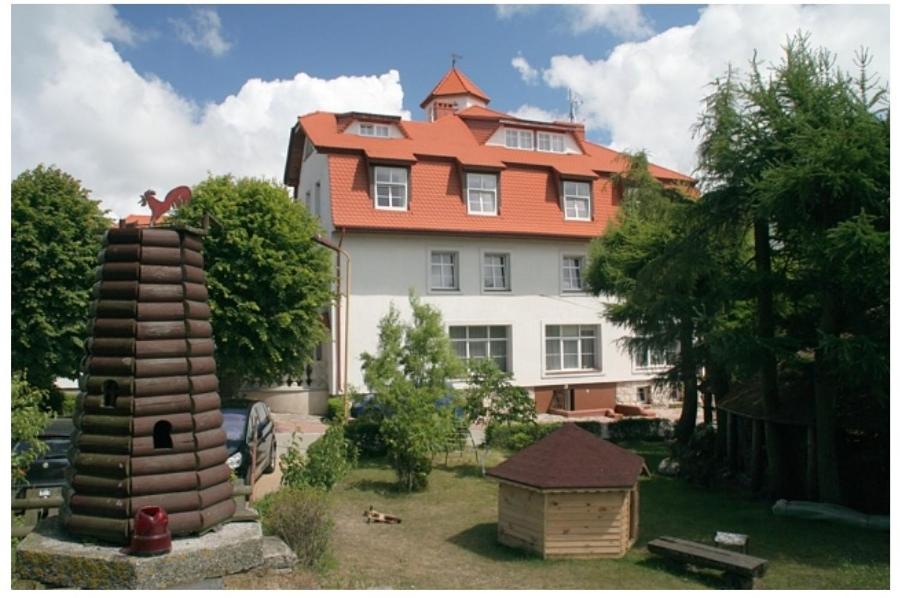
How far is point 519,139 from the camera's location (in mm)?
30938

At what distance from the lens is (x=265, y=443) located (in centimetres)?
1748

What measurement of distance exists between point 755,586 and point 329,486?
758 centimetres

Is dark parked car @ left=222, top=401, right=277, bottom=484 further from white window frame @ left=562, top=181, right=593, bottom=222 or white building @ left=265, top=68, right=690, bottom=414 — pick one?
white window frame @ left=562, top=181, right=593, bottom=222

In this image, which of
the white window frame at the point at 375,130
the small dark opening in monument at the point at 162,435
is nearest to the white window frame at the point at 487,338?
Answer: the white window frame at the point at 375,130

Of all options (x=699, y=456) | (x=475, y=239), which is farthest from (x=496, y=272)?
(x=699, y=456)

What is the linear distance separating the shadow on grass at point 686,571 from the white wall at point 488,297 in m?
15.6

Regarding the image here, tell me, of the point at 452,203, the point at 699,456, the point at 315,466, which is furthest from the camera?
the point at 452,203

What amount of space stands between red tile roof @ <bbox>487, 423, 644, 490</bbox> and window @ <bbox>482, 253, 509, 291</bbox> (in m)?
15.6

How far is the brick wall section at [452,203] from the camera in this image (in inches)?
1028

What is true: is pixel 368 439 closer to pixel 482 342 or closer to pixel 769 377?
pixel 482 342

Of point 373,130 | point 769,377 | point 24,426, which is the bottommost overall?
point 24,426

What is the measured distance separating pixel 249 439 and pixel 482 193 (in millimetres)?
15350
